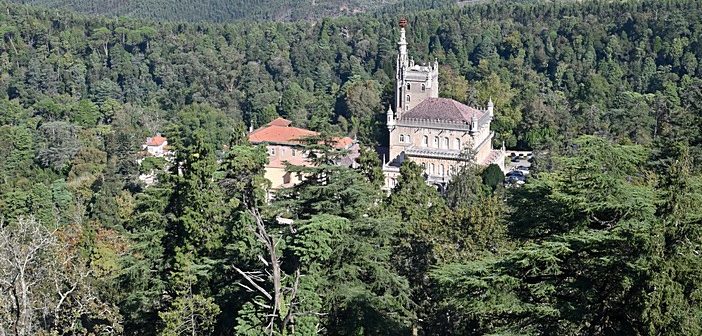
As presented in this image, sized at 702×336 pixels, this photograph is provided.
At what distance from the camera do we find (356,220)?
899 inches

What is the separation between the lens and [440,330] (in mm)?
23609

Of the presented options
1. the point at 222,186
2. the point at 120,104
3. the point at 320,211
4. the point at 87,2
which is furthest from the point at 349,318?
the point at 87,2

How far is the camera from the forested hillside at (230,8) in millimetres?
150875

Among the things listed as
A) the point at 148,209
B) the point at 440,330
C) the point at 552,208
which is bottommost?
the point at 440,330

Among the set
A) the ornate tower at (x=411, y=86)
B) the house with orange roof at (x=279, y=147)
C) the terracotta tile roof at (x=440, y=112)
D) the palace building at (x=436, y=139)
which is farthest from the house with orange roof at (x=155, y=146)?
the terracotta tile roof at (x=440, y=112)

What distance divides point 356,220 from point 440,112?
3214 centimetres

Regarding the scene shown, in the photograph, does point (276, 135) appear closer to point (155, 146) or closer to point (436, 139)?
point (436, 139)

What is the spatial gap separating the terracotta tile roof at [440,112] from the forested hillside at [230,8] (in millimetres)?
95214

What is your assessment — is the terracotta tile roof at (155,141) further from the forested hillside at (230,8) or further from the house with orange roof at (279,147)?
the forested hillside at (230,8)

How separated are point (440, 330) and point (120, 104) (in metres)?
62.5

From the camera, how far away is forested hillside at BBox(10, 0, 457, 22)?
15088 cm

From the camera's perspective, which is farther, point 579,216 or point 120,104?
point 120,104

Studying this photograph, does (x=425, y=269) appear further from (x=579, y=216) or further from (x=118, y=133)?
(x=118, y=133)

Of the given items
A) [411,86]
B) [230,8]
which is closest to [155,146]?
[411,86]
